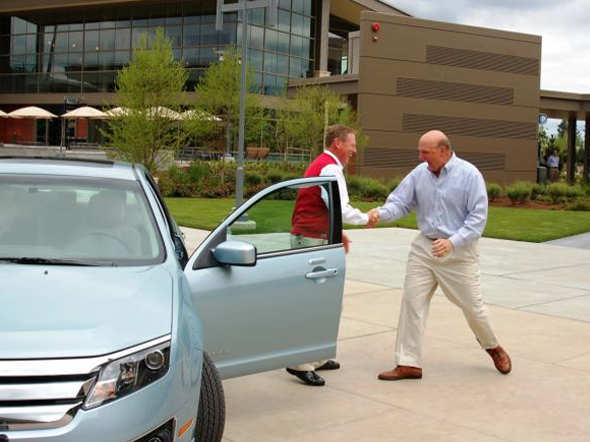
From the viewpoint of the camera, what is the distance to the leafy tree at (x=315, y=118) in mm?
39281

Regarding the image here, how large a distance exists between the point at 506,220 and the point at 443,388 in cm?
1787

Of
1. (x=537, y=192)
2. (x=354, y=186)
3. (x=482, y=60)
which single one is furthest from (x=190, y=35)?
(x=537, y=192)

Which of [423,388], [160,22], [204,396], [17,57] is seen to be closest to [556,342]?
[423,388]

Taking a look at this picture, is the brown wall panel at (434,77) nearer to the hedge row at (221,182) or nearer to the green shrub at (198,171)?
the hedge row at (221,182)

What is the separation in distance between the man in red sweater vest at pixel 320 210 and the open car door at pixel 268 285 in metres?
0.03

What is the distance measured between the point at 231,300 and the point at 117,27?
59783mm

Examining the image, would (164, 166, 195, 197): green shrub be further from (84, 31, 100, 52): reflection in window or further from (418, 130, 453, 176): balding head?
(84, 31, 100, 52): reflection in window

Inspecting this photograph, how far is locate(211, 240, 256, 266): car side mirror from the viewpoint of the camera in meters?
4.52

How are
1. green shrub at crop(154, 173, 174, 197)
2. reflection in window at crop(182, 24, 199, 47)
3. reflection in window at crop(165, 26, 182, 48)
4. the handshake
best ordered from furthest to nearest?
1. reflection in window at crop(165, 26, 182, 48)
2. reflection in window at crop(182, 24, 199, 47)
3. green shrub at crop(154, 173, 174, 197)
4. the handshake

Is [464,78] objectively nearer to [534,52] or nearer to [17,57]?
[534,52]

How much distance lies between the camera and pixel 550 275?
1247 cm

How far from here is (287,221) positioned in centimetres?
577

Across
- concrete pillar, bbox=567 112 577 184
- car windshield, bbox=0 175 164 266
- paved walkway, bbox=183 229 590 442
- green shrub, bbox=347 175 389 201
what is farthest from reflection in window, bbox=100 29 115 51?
car windshield, bbox=0 175 164 266

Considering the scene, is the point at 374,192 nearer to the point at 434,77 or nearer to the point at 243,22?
the point at 434,77
